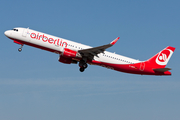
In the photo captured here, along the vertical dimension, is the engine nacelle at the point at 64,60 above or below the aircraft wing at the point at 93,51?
below

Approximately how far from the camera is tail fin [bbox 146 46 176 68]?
50.9 m

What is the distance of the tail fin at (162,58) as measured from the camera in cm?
5093

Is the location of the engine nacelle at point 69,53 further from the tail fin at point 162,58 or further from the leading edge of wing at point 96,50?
the tail fin at point 162,58

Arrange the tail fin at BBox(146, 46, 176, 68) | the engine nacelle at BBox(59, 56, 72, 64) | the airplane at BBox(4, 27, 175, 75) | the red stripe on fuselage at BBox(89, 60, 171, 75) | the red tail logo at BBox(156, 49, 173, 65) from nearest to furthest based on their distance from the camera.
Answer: the airplane at BBox(4, 27, 175, 75) < the red stripe on fuselage at BBox(89, 60, 171, 75) < the engine nacelle at BBox(59, 56, 72, 64) < the tail fin at BBox(146, 46, 176, 68) < the red tail logo at BBox(156, 49, 173, 65)

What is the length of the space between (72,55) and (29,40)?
723 cm

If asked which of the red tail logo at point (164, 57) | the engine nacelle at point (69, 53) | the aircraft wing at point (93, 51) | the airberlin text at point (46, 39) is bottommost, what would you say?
the engine nacelle at point (69, 53)

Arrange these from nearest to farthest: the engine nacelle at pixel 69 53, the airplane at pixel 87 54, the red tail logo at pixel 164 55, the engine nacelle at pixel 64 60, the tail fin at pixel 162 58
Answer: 1. the engine nacelle at pixel 69 53
2. the airplane at pixel 87 54
3. the engine nacelle at pixel 64 60
4. the tail fin at pixel 162 58
5. the red tail logo at pixel 164 55

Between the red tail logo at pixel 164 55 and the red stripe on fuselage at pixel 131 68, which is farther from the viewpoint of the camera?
the red tail logo at pixel 164 55

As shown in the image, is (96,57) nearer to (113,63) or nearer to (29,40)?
(113,63)

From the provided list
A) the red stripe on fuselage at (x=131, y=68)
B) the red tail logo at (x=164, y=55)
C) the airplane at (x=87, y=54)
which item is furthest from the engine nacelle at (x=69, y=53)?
the red tail logo at (x=164, y=55)

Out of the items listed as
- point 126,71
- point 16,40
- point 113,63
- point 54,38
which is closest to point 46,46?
point 54,38

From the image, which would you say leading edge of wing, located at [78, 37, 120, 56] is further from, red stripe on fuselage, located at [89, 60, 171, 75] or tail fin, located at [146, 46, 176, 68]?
tail fin, located at [146, 46, 176, 68]

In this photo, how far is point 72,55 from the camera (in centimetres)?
4494

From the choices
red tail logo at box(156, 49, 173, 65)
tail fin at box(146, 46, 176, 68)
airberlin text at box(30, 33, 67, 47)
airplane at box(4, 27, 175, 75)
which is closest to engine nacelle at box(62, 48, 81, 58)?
airplane at box(4, 27, 175, 75)
